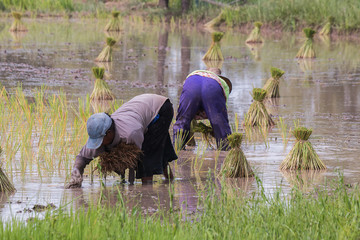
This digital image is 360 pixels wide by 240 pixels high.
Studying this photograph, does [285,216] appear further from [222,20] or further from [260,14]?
[222,20]

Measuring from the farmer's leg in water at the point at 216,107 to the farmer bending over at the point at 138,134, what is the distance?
3.32 feet

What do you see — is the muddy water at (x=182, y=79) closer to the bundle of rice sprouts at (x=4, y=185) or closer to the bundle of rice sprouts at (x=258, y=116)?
the bundle of rice sprouts at (x=4, y=185)

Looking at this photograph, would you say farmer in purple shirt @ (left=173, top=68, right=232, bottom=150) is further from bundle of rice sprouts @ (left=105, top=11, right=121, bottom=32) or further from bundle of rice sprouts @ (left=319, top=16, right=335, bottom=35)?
bundle of rice sprouts @ (left=105, top=11, right=121, bottom=32)

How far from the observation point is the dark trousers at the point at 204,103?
7.82 m

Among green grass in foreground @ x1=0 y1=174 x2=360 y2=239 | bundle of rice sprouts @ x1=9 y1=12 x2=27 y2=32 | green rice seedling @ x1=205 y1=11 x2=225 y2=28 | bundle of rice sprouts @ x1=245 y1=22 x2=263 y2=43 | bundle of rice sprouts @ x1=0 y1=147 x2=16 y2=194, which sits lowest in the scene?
green grass in foreground @ x1=0 y1=174 x2=360 y2=239

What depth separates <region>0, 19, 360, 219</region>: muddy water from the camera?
6.42m

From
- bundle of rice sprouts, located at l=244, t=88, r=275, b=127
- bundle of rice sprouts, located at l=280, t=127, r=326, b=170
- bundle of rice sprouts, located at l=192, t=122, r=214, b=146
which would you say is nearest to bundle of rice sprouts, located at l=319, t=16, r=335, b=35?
bundle of rice sprouts, located at l=244, t=88, r=275, b=127

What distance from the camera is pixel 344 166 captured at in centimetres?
745

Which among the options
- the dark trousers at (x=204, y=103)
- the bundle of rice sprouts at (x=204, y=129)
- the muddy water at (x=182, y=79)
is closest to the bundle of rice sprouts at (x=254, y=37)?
the muddy water at (x=182, y=79)

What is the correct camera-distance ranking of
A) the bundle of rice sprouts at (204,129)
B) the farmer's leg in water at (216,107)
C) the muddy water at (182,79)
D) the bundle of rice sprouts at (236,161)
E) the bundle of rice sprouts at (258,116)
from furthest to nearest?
the bundle of rice sprouts at (258,116) < the bundle of rice sprouts at (204,129) < the farmer's leg in water at (216,107) < the bundle of rice sprouts at (236,161) < the muddy water at (182,79)

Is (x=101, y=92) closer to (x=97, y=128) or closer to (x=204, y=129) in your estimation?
(x=204, y=129)

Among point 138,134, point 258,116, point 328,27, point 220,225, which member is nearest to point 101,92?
point 258,116

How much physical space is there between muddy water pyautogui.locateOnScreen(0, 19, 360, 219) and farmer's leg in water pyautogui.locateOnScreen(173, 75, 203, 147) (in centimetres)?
39

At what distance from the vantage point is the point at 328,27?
23516 mm
